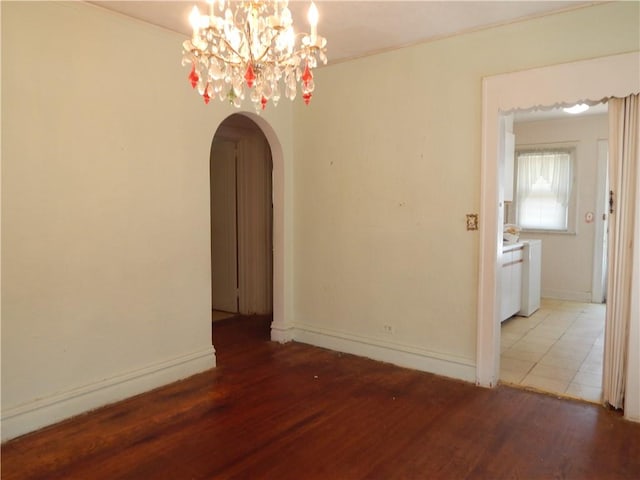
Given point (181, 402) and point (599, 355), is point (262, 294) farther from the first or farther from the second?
point (599, 355)

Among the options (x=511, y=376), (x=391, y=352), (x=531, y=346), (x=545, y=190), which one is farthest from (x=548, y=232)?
(x=391, y=352)

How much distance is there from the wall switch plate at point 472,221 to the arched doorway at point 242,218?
2701mm

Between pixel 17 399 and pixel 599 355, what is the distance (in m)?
4.56

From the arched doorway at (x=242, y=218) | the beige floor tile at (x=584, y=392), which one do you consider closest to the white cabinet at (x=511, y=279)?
the beige floor tile at (x=584, y=392)

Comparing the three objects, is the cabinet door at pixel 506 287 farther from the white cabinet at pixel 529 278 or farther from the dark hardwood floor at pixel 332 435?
the dark hardwood floor at pixel 332 435

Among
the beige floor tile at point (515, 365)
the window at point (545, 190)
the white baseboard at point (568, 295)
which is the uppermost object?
the window at point (545, 190)

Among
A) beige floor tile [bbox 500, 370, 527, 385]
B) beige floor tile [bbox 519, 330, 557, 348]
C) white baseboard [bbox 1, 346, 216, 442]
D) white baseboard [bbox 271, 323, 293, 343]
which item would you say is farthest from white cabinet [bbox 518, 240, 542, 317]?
white baseboard [bbox 1, 346, 216, 442]

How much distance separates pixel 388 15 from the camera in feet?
10.5

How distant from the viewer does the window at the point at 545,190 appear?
22.7 feet

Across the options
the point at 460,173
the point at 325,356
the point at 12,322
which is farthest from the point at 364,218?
the point at 12,322

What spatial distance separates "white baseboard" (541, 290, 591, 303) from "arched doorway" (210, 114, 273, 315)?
4.26 metres

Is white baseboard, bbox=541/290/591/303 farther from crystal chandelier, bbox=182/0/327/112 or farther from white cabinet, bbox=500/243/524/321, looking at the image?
crystal chandelier, bbox=182/0/327/112

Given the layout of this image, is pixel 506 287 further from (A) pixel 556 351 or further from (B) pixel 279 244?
(B) pixel 279 244

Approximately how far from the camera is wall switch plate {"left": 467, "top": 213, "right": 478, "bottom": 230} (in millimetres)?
3533
